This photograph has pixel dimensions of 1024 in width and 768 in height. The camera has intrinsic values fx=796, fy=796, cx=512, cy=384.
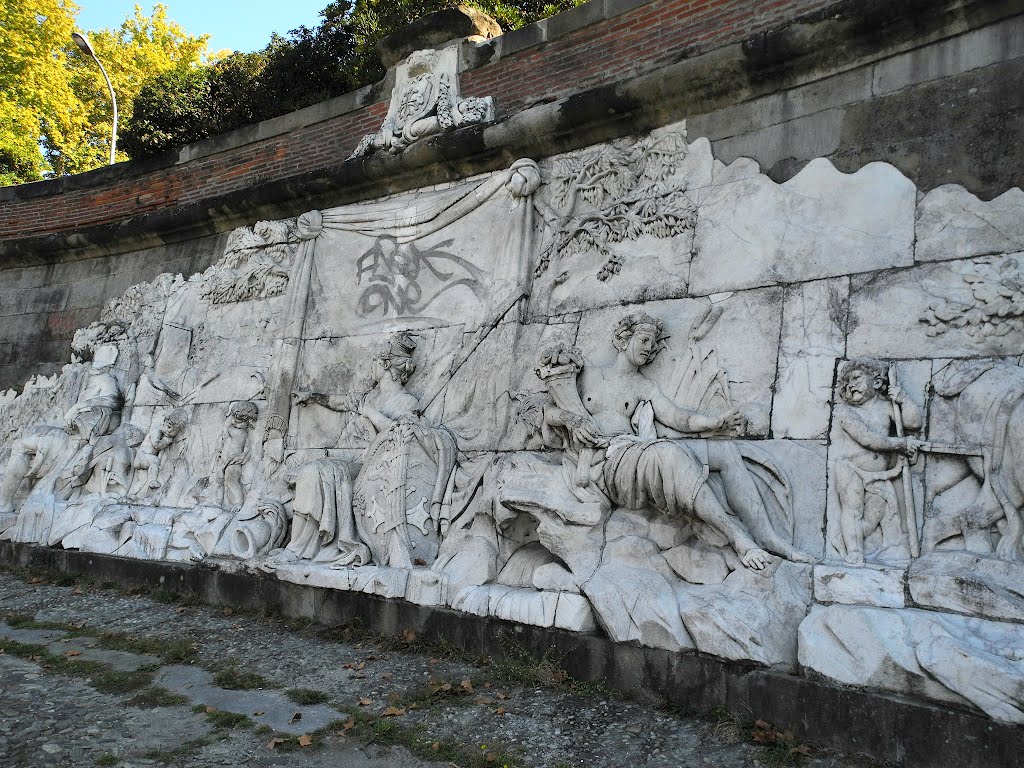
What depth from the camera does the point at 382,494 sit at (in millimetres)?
5570

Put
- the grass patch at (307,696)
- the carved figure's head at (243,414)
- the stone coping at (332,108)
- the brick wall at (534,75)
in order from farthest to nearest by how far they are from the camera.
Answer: the carved figure's head at (243,414) < the stone coping at (332,108) < the brick wall at (534,75) < the grass patch at (307,696)

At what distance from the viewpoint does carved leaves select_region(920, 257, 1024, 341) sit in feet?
13.0

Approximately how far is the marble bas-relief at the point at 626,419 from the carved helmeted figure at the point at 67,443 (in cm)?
9

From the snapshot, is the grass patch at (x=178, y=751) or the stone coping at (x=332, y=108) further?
the stone coping at (x=332, y=108)

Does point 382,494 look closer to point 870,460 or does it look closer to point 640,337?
point 640,337

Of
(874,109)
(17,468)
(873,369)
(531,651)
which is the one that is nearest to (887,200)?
(874,109)

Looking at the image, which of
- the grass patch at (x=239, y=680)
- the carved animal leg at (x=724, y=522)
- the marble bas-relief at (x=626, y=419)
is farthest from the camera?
the grass patch at (x=239, y=680)

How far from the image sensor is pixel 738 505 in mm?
4301

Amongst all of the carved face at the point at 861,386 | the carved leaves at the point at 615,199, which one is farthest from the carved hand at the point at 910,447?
the carved leaves at the point at 615,199

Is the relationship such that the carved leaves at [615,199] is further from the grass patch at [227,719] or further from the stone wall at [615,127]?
the grass patch at [227,719]

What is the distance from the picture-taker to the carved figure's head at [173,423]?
24.5 feet

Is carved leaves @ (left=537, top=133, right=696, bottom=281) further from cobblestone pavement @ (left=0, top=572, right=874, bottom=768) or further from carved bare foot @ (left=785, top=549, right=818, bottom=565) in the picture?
cobblestone pavement @ (left=0, top=572, right=874, bottom=768)

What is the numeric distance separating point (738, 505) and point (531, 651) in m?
1.39

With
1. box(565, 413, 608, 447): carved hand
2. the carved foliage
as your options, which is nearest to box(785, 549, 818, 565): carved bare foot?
box(565, 413, 608, 447): carved hand
